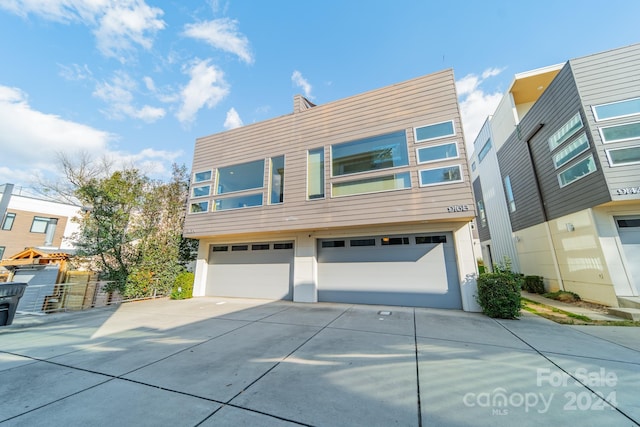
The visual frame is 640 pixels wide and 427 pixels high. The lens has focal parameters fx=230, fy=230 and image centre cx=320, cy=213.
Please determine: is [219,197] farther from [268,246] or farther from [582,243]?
[582,243]

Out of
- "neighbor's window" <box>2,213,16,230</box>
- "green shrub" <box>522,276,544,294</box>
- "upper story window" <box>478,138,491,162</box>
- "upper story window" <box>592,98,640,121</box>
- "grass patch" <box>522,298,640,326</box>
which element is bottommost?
"grass patch" <box>522,298,640,326</box>

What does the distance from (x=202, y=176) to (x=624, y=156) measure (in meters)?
15.0

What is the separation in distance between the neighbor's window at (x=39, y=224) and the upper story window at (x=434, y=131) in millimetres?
26169

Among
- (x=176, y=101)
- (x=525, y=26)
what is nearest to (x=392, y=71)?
(x=525, y=26)

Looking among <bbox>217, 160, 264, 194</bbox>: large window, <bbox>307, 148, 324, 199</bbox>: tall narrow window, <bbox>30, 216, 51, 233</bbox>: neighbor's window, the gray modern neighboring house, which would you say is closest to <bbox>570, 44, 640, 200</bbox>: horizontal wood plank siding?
the gray modern neighboring house

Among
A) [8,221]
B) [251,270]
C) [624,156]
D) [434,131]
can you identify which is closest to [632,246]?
[624,156]

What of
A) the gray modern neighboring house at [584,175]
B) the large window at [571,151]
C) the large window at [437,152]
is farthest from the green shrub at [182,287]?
the large window at [571,151]

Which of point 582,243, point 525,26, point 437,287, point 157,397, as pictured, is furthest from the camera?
point 582,243

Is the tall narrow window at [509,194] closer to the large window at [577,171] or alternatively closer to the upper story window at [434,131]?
the large window at [577,171]

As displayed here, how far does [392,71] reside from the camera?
336 inches

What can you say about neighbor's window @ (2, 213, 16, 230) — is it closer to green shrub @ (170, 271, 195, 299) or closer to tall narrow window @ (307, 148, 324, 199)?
green shrub @ (170, 271, 195, 299)

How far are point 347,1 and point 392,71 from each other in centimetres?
290

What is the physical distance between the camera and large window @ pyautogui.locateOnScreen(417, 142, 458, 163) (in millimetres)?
6621

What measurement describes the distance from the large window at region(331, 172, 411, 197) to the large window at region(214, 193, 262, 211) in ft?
10.5
